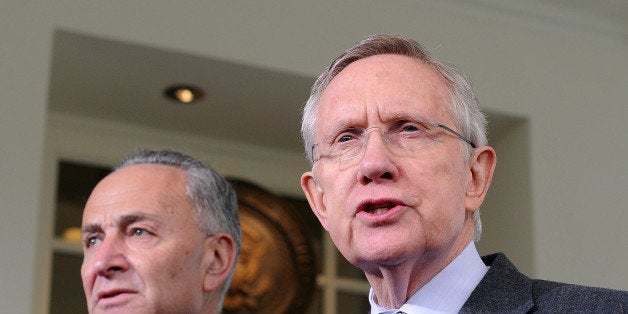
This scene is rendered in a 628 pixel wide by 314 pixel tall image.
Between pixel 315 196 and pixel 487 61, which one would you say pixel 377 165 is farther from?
pixel 487 61

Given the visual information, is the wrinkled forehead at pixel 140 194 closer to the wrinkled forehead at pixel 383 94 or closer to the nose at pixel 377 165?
the wrinkled forehead at pixel 383 94

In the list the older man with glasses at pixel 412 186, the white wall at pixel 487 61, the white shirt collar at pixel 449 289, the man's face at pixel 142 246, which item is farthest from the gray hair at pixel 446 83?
the white wall at pixel 487 61

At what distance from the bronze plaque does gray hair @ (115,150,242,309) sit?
199 centimetres

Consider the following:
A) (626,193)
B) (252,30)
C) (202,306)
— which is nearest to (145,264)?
(202,306)

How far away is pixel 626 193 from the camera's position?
5.66 meters

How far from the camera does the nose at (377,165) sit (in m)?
2.24

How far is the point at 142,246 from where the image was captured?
10.6ft

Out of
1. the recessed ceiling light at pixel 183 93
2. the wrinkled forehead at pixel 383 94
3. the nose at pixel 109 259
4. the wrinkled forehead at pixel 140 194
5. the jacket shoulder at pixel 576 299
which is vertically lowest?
the jacket shoulder at pixel 576 299

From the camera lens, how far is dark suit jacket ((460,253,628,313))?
6.94 ft

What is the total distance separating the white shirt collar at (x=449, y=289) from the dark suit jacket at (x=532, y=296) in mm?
32

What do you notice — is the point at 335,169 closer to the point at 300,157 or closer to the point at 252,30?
the point at 252,30

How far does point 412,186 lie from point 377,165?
67 millimetres

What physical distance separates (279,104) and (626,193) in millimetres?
1461

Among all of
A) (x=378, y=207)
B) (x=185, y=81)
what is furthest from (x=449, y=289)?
(x=185, y=81)
